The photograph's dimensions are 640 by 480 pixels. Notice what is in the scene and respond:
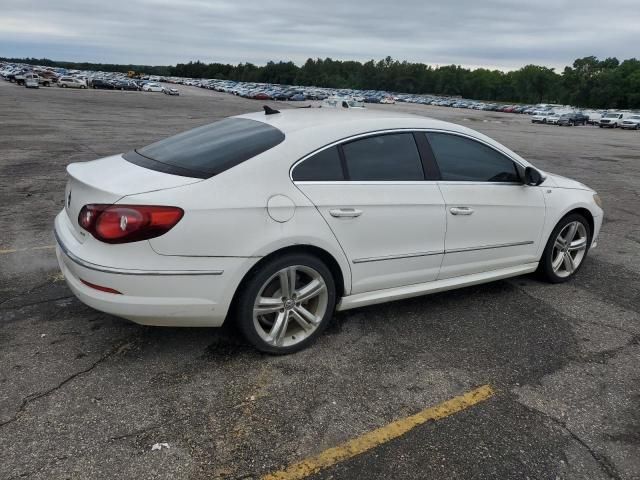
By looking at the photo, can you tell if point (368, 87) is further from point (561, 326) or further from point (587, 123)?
point (561, 326)

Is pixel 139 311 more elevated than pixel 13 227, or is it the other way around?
pixel 139 311

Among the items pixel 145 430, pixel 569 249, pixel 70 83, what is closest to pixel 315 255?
pixel 145 430

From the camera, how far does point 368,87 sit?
165875mm

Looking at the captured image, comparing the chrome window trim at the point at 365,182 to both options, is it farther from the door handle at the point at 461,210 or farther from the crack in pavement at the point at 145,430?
the crack in pavement at the point at 145,430

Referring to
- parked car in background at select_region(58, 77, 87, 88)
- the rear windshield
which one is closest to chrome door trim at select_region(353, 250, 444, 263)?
the rear windshield

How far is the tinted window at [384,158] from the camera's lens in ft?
11.8

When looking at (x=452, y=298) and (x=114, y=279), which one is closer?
(x=114, y=279)

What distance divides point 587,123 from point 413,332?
60.8 m

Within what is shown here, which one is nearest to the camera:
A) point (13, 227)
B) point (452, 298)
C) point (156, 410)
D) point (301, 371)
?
point (156, 410)

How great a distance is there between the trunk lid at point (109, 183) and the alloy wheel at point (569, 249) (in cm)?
352

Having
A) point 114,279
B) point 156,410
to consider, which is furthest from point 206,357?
point 114,279

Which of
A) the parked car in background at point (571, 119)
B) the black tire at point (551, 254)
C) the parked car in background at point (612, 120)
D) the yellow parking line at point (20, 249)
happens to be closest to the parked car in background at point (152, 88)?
the parked car in background at point (571, 119)

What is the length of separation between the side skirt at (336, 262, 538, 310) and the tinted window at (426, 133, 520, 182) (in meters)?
0.79

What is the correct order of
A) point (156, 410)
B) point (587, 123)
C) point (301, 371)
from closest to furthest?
point (156, 410) < point (301, 371) < point (587, 123)
